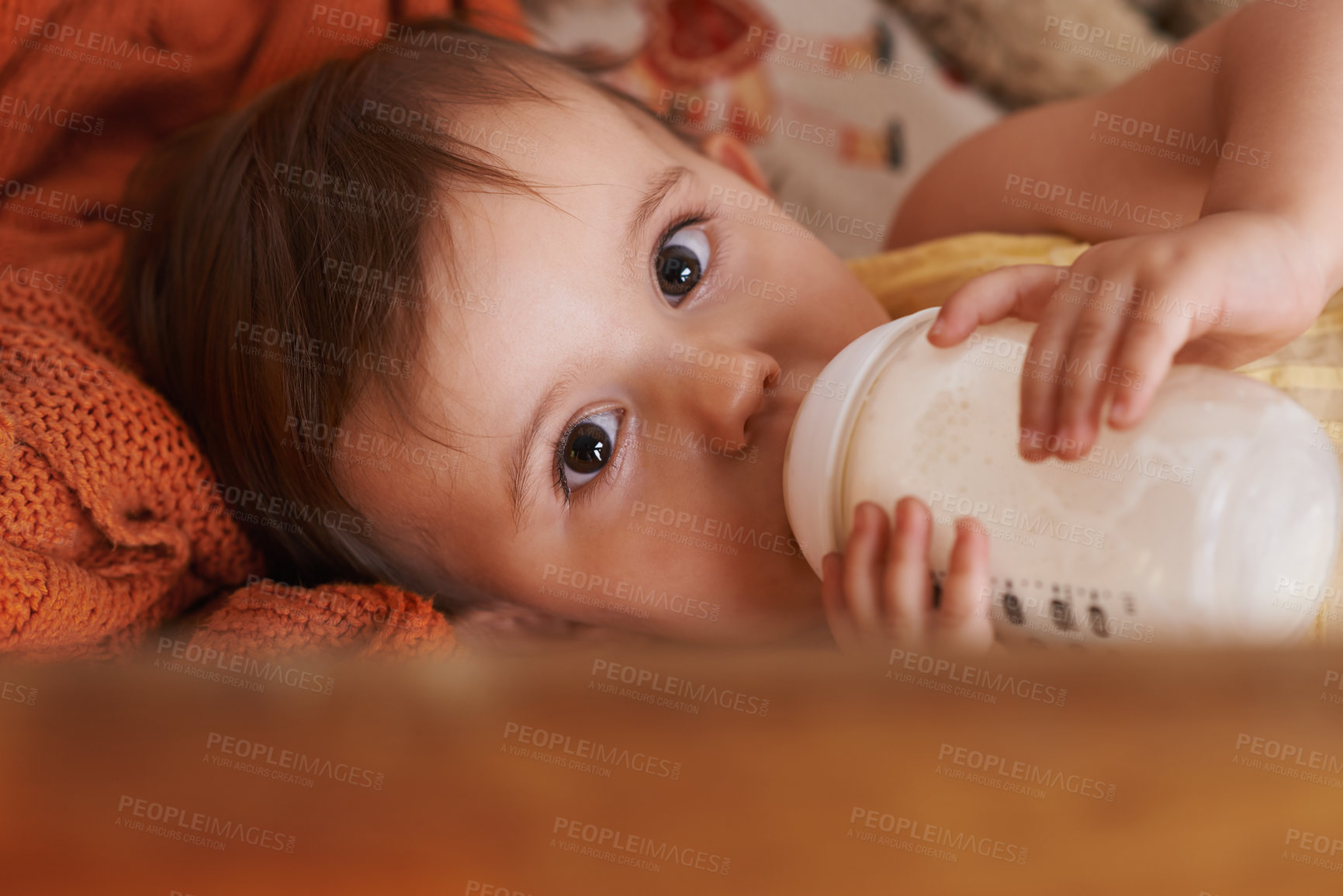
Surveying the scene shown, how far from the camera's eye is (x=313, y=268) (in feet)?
2.70

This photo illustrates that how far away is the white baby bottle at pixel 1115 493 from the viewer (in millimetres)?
485

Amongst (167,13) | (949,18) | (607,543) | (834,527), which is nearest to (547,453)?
(607,543)

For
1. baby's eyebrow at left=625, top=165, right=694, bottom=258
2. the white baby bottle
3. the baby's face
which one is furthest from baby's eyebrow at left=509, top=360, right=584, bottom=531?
the white baby bottle

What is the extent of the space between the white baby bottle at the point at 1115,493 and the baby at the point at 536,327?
0.27ft

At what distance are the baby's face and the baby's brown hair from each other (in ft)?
0.11

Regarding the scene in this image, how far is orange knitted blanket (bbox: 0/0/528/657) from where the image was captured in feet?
2.51

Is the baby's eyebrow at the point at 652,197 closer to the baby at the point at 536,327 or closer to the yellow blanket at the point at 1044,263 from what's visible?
the baby at the point at 536,327

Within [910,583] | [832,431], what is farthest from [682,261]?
[910,583]

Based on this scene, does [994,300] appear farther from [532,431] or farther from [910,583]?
[532,431]

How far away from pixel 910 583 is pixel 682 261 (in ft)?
1.31

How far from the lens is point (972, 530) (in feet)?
1.81

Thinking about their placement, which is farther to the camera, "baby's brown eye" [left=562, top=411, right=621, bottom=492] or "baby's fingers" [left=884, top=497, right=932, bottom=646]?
"baby's brown eye" [left=562, top=411, right=621, bottom=492]

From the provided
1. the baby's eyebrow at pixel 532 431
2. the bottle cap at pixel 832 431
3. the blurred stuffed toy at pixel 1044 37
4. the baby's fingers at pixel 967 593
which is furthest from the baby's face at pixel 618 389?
the blurred stuffed toy at pixel 1044 37

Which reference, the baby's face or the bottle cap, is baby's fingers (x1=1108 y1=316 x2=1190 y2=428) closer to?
the bottle cap
